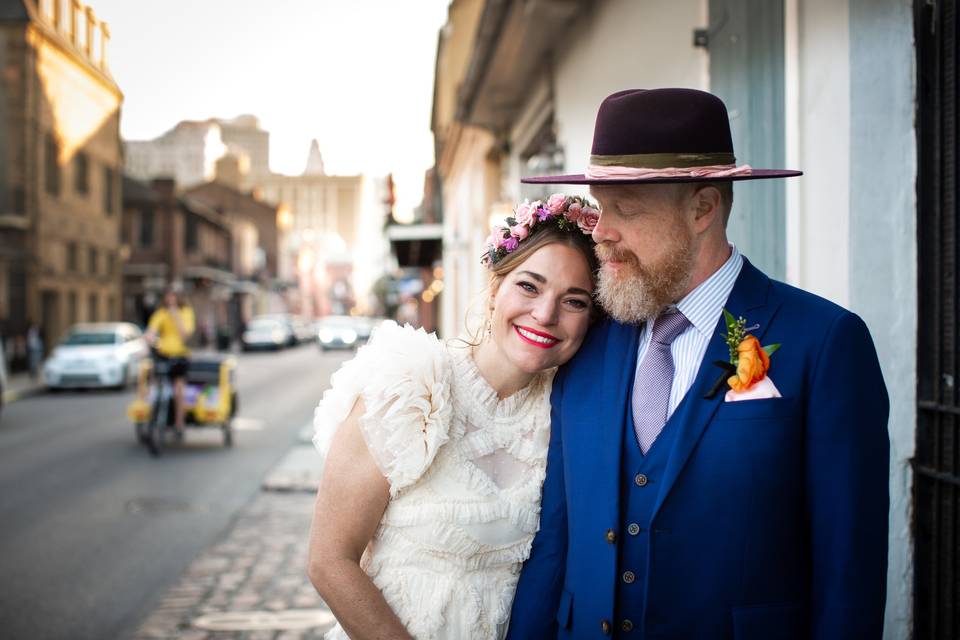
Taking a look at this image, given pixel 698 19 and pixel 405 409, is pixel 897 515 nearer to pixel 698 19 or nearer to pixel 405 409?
pixel 405 409

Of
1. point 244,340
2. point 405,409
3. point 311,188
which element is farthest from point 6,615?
point 311,188

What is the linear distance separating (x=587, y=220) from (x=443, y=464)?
29.7 inches

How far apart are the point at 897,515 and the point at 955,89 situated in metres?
1.38

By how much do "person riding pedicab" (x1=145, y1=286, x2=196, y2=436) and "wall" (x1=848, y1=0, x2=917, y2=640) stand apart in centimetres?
874

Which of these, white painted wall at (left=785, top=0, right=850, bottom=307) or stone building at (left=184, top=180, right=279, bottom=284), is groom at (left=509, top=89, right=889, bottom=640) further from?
stone building at (left=184, top=180, right=279, bottom=284)

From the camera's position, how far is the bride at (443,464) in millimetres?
2174

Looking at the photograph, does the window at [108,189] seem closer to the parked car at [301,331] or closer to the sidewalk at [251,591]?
the parked car at [301,331]

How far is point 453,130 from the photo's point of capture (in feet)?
54.9

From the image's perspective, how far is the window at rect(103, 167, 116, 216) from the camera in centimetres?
3156

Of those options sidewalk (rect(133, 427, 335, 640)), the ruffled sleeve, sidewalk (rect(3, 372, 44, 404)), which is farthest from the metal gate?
sidewalk (rect(3, 372, 44, 404))

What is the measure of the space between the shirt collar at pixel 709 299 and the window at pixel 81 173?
30.3 metres

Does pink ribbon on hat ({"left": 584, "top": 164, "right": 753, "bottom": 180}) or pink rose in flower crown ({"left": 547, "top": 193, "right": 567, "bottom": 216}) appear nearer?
pink ribbon on hat ({"left": 584, "top": 164, "right": 753, "bottom": 180})

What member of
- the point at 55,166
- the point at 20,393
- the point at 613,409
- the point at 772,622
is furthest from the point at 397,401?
the point at 55,166

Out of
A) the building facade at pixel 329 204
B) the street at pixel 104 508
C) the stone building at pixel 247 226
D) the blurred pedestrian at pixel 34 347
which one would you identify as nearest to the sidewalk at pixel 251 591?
the street at pixel 104 508
